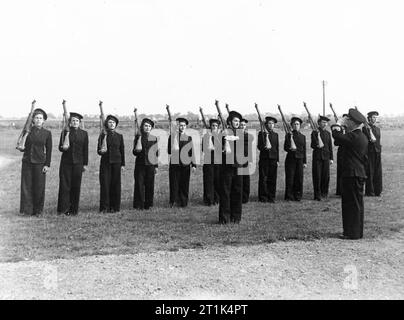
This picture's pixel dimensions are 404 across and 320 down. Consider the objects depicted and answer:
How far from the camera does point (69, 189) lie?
9.81 metres

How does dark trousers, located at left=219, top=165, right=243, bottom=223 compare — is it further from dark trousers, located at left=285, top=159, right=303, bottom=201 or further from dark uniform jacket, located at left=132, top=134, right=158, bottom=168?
dark trousers, located at left=285, top=159, right=303, bottom=201

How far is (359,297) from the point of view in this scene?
5.06 m

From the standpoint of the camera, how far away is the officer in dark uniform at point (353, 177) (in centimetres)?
780

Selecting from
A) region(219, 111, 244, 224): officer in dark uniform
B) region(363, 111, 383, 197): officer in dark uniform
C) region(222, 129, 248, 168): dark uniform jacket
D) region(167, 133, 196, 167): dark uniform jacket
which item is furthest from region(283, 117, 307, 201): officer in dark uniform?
region(219, 111, 244, 224): officer in dark uniform

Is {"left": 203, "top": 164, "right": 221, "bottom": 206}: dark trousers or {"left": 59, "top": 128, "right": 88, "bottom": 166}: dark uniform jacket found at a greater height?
{"left": 59, "top": 128, "right": 88, "bottom": 166}: dark uniform jacket

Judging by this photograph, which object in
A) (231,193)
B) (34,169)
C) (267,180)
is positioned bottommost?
(231,193)

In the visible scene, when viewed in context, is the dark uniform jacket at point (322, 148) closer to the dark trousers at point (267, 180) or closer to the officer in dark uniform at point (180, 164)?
the dark trousers at point (267, 180)

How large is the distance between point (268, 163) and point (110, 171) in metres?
4.14

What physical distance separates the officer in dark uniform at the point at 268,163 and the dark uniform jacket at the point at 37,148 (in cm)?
522

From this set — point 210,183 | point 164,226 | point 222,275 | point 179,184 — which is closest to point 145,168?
point 179,184

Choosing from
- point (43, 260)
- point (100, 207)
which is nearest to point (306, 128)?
point (100, 207)

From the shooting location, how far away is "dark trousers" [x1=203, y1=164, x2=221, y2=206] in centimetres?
1116

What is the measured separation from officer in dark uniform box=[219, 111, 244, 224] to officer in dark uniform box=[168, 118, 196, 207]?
215cm

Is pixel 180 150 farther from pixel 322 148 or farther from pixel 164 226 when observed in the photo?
pixel 322 148
